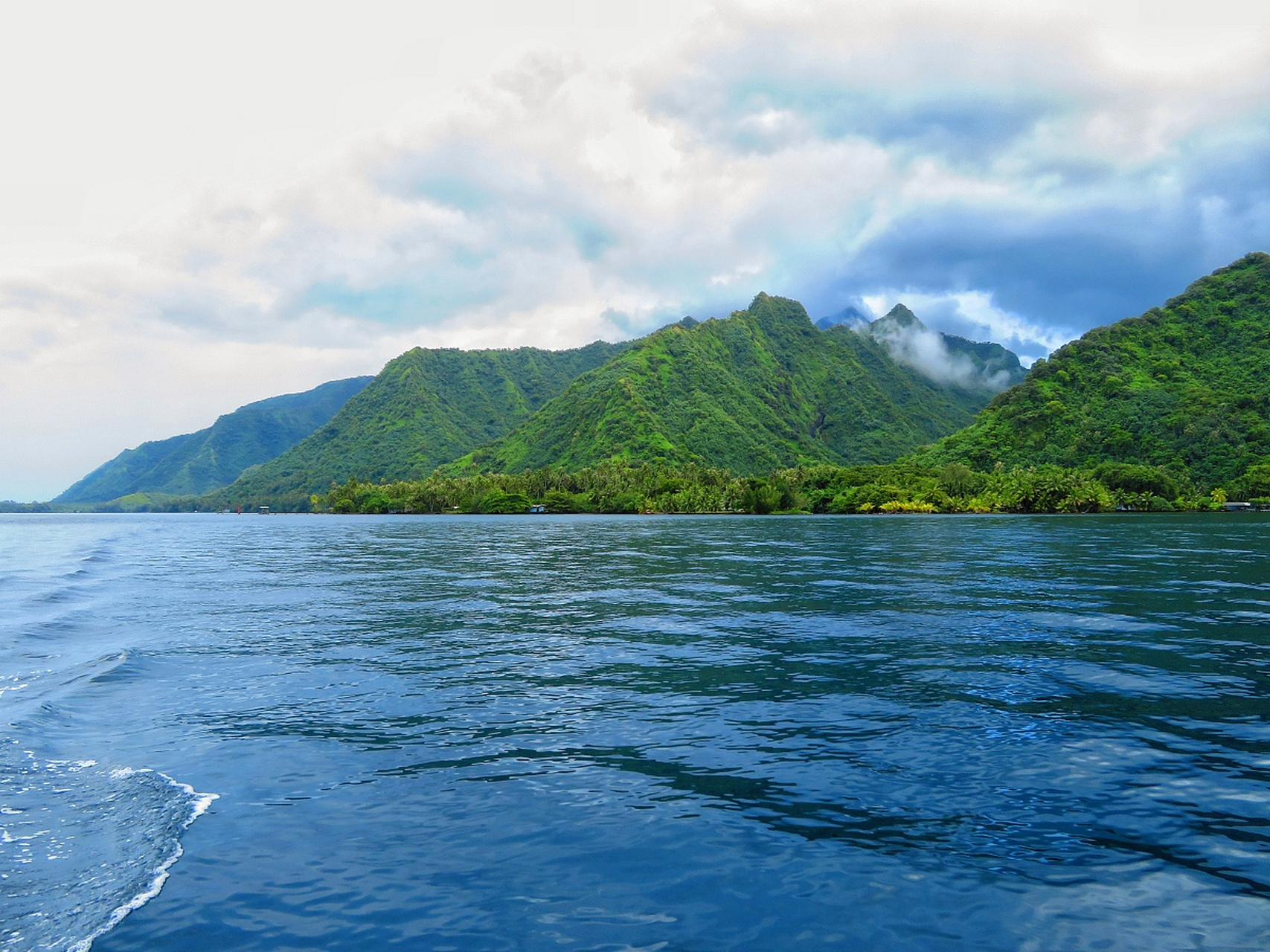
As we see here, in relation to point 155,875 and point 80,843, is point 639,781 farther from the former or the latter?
point 80,843

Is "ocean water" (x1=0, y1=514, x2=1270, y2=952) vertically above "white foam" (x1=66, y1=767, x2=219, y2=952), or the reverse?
"white foam" (x1=66, y1=767, x2=219, y2=952)

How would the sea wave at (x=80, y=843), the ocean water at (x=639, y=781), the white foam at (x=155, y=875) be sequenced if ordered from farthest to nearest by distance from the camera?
the ocean water at (x=639, y=781), the sea wave at (x=80, y=843), the white foam at (x=155, y=875)

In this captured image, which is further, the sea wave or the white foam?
the sea wave

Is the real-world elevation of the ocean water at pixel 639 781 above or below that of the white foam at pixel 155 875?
below

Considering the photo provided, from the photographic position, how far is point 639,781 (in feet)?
48.1

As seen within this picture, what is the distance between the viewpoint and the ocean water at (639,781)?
9766 mm

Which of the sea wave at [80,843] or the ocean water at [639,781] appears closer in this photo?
the sea wave at [80,843]

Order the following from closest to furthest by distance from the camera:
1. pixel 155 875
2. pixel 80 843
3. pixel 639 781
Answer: pixel 155 875, pixel 80 843, pixel 639 781

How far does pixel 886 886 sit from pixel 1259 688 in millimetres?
18555

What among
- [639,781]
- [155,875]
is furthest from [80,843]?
[639,781]

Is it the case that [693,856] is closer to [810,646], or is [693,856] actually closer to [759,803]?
[759,803]

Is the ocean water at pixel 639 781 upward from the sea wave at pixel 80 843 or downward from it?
downward

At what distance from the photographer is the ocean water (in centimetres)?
977

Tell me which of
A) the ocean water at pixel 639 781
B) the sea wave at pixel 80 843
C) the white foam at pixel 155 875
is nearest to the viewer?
the white foam at pixel 155 875
